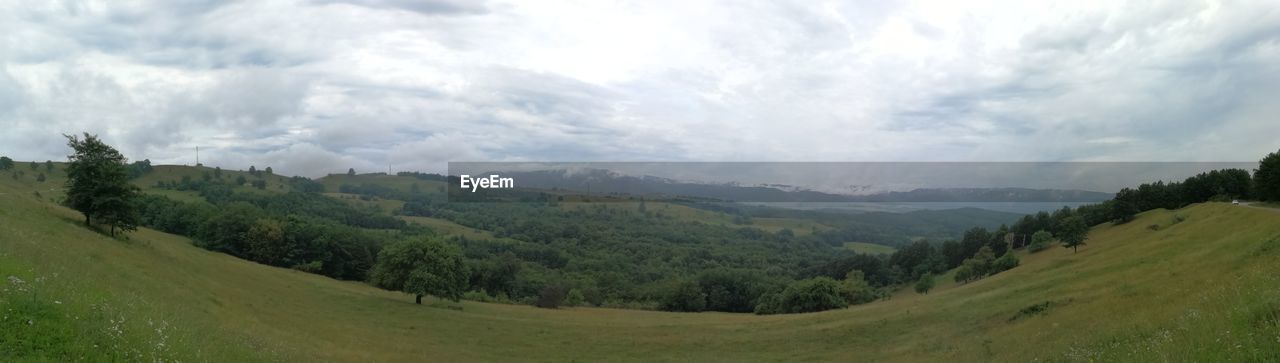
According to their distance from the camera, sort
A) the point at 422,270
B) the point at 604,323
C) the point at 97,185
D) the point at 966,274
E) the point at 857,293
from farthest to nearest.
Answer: the point at 857,293 < the point at 966,274 < the point at 422,270 < the point at 604,323 < the point at 97,185

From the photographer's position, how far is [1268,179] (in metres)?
53.0

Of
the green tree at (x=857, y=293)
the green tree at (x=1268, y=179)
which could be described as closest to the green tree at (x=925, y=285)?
the green tree at (x=857, y=293)

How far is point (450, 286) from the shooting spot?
66500mm

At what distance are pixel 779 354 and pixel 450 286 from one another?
137 feet

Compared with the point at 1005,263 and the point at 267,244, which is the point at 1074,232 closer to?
the point at 1005,263

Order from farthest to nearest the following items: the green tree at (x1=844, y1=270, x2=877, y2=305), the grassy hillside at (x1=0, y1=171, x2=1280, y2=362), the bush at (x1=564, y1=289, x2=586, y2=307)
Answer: the bush at (x1=564, y1=289, x2=586, y2=307), the green tree at (x1=844, y1=270, x2=877, y2=305), the grassy hillside at (x1=0, y1=171, x2=1280, y2=362)

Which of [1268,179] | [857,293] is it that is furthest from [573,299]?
[1268,179]

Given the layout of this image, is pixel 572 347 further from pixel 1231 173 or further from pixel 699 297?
pixel 1231 173

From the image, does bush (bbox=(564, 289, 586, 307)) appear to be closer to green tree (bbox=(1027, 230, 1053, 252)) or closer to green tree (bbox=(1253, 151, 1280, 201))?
green tree (bbox=(1027, 230, 1053, 252))

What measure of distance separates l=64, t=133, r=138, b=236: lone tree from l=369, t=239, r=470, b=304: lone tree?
79.7 ft

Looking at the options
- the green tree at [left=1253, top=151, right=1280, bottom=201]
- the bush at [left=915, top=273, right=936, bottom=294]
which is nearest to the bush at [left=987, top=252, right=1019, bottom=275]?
the bush at [left=915, top=273, right=936, bottom=294]

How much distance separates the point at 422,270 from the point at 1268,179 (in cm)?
7762

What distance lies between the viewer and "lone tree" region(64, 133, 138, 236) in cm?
4556

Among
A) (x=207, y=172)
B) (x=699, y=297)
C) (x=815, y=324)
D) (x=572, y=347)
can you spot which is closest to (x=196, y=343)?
(x=572, y=347)
